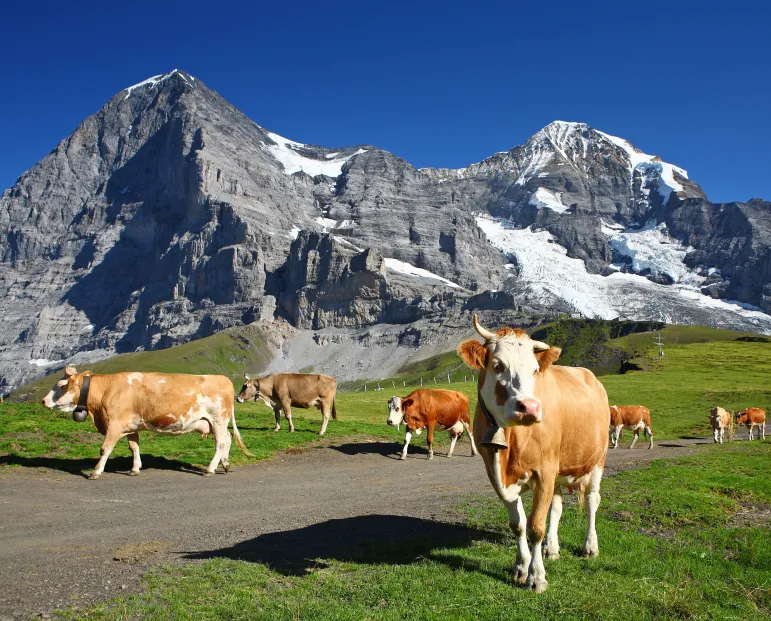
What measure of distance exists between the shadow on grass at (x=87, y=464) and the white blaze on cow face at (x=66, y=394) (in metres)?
2.21

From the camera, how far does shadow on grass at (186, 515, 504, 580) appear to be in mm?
10914

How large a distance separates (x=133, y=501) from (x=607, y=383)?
78.9 m

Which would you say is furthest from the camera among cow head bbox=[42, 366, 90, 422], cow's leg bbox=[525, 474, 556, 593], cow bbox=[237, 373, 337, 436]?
cow bbox=[237, 373, 337, 436]

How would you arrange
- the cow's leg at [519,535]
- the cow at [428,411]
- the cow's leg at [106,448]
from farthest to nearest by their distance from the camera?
1. the cow at [428,411]
2. the cow's leg at [106,448]
3. the cow's leg at [519,535]

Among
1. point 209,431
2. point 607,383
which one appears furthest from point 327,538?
point 607,383

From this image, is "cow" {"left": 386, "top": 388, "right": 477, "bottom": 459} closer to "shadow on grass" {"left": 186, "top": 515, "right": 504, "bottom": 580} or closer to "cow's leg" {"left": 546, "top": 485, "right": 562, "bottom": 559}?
"shadow on grass" {"left": 186, "top": 515, "right": 504, "bottom": 580}

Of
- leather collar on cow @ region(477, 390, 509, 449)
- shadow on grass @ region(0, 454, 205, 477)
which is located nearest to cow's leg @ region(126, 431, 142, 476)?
shadow on grass @ region(0, 454, 205, 477)

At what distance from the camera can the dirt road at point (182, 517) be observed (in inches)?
398

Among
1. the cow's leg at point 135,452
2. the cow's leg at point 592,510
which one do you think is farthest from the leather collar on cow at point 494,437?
the cow's leg at point 135,452

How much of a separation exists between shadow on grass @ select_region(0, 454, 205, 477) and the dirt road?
337mm

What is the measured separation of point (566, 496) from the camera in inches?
680

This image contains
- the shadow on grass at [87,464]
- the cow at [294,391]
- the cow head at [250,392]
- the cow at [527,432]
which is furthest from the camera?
the cow head at [250,392]

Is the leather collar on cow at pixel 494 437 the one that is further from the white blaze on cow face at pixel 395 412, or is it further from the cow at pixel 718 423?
the cow at pixel 718 423

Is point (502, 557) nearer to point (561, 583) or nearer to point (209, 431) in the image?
point (561, 583)
